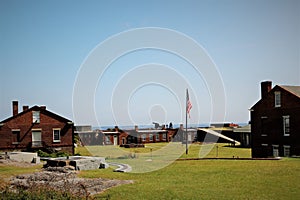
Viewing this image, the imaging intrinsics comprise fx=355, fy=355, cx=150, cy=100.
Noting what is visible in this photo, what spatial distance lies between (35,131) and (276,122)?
86.3ft

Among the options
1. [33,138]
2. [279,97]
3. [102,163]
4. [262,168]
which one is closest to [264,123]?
[279,97]

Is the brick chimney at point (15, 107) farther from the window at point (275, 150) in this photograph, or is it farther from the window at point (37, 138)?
the window at point (275, 150)

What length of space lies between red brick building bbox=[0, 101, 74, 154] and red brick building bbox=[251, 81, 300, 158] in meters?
21.0

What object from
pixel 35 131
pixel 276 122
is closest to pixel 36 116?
pixel 35 131

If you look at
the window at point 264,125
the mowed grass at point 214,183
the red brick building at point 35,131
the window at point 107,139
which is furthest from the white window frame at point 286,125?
the window at point 107,139

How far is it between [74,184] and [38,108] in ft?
85.1

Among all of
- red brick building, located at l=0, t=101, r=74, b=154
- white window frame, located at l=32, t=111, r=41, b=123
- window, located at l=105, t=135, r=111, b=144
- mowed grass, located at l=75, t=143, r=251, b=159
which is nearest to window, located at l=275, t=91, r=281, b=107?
mowed grass, located at l=75, t=143, r=251, b=159

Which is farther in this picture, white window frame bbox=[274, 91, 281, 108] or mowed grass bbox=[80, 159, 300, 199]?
white window frame bbox=[274, 91, 281, 108]

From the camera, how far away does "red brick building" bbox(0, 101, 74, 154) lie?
131 ft

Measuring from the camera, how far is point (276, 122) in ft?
111

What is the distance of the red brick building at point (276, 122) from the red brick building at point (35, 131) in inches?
827

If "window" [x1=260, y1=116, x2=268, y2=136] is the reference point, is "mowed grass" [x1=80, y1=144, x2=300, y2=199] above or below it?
below

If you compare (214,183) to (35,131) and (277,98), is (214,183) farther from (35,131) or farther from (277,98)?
(35,131)

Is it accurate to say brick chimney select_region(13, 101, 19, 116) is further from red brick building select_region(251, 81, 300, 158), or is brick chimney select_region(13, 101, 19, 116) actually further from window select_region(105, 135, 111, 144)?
red brick building select_region(251, 81, 300, 158)
